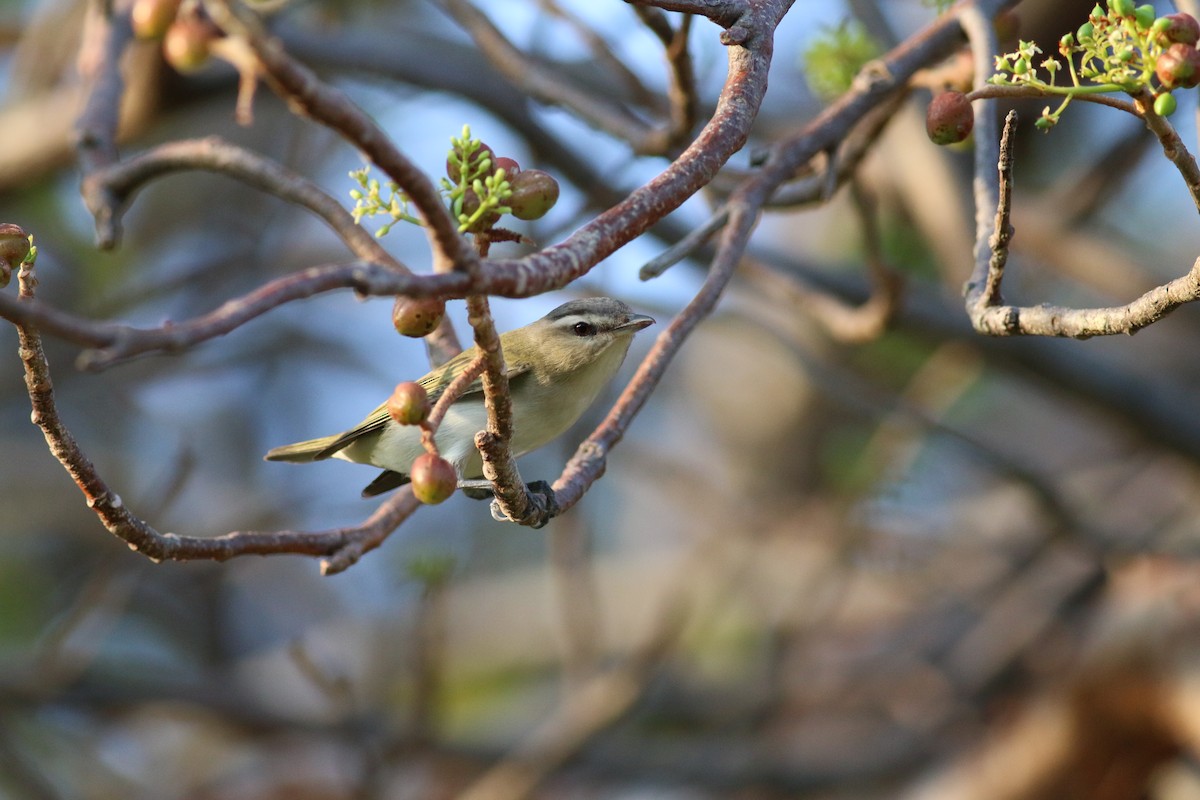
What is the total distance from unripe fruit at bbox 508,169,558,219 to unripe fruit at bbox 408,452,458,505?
456 millimetres

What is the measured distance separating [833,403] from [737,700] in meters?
3.22

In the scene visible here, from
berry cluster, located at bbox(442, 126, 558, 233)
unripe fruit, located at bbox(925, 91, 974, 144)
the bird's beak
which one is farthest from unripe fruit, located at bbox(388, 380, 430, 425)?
the bird's beak

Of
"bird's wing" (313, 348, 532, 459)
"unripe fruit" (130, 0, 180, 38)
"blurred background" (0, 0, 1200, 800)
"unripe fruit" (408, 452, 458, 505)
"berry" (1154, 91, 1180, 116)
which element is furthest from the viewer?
"blurred background" (0, 0, 1200, 800)

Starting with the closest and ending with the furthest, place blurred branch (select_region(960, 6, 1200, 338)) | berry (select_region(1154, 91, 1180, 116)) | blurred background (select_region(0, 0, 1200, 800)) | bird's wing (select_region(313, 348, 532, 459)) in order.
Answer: berry (select_region(1154, 91, 1180, 116))
blurred branch (select_region(960, 6, 1200, 338))
bird's wing (select_region(313, 348, 532, 459))
blurred background (select_region(0, 0, 1200, 800))

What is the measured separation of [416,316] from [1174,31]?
4.22ft

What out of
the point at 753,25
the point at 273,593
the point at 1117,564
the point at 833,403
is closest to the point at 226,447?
the point at 273,593

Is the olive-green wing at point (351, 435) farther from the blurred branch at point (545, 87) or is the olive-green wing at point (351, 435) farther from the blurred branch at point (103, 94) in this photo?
the blurred branch at point (103, 94)

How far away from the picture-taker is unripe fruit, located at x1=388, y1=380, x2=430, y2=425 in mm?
1890

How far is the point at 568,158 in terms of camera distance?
5.58m

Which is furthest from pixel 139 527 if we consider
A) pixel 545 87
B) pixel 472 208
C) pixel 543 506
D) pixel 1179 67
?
pixel 545 87

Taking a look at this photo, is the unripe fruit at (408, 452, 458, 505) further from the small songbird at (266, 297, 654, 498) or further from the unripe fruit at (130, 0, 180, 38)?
the unripe fruit at (130, 0, 180, 38)

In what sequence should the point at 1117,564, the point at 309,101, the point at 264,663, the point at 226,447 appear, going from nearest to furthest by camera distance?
the point at 309,101
the point at 1117,564
the point at 264,663
the point at 226,447

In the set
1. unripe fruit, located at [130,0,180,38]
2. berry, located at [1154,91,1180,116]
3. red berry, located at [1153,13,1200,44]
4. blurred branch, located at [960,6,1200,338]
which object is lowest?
blurred branch, located at [960,6,1200,338]

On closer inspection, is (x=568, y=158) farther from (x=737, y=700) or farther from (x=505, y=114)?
(x=737, y=700)
